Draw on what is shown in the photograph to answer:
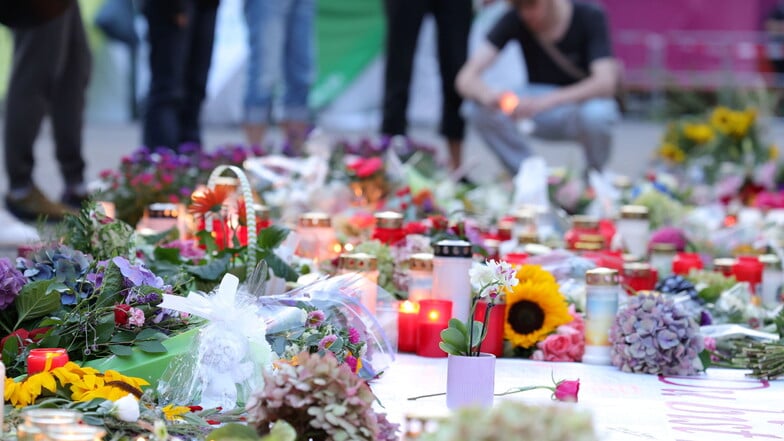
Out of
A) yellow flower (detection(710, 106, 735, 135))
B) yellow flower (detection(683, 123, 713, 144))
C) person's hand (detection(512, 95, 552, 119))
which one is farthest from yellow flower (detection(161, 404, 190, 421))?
yellow flower (detection(683, 123, 713, 144))

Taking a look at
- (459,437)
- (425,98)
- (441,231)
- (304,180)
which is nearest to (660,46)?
(425,98)

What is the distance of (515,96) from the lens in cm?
730

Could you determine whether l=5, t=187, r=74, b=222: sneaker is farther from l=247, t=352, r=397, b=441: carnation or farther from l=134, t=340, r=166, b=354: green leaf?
l=247, t=352, r=397, b=441: carnation

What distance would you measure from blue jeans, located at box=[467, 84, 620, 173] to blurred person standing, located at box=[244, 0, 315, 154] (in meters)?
0.99

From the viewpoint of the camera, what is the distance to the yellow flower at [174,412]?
2422 mm

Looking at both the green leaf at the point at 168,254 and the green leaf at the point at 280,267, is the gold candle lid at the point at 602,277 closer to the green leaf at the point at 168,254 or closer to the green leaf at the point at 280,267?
the green leaf at the point at 280,267

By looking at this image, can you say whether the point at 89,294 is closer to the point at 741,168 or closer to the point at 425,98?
the point at 741,168

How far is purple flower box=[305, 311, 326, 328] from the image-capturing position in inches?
114

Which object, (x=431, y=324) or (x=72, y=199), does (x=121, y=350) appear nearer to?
(x=431, y=324)

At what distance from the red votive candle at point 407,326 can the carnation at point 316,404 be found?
1.39 meters

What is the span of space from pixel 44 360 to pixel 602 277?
1.53m

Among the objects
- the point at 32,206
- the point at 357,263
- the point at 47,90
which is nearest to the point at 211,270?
the point at 357,263

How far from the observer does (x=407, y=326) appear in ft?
11.8

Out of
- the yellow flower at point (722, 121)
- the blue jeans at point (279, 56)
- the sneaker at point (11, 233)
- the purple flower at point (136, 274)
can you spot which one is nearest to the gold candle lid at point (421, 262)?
the purple flower at point (136, 274)
